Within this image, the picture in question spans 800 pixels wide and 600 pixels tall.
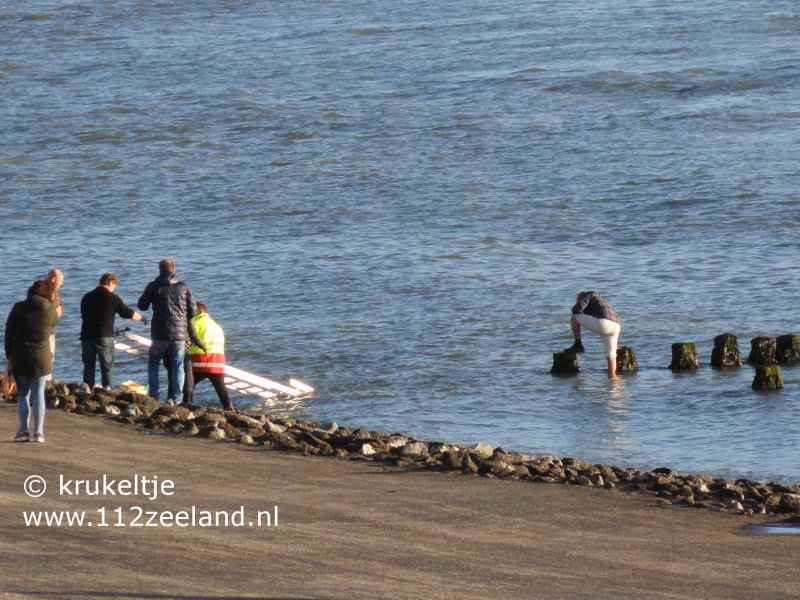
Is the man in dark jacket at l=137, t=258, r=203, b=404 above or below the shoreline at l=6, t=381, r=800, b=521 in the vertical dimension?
above

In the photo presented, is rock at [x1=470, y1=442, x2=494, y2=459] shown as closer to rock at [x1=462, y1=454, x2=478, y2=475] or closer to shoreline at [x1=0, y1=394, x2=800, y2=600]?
rock at [x1=462, y1=454, x2=478, y2=475]

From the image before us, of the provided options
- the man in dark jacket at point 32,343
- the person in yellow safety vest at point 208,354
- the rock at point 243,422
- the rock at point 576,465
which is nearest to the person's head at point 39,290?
the man in dark jacket at point 32,343

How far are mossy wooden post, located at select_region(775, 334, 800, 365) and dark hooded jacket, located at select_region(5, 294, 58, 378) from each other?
1123 cm

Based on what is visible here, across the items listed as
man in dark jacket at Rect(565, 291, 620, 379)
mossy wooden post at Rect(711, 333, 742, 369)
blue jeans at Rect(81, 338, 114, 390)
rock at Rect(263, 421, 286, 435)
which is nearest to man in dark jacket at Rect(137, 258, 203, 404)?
blue jeans at Rect(81, 338, 114, 390)

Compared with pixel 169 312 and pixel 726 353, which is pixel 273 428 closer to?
pixel 169 312

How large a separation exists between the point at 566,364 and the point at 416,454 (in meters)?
7.20

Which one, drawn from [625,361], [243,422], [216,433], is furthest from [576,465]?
[625,361]

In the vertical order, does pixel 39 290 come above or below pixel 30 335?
above

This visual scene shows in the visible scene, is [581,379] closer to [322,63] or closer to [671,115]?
[671,115]

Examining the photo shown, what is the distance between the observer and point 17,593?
292 inches

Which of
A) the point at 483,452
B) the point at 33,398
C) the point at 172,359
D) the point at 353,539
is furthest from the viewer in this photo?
the point at 172,359

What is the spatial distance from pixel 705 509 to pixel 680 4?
47.2 meters

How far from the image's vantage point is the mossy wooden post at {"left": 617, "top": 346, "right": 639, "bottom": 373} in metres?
19.2

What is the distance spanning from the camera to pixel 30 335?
11289 mm
